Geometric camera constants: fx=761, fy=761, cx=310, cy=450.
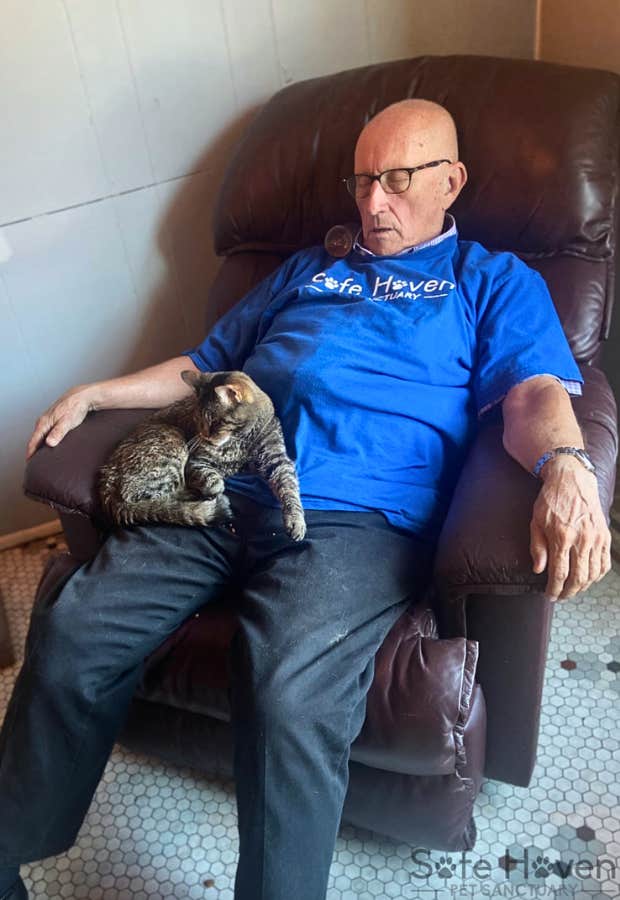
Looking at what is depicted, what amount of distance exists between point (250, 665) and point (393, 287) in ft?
2.47

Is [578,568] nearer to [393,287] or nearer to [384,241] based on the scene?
[393,287]

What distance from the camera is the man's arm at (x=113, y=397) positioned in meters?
1.52

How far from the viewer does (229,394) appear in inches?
51.9

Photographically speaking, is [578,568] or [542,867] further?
[542,867]

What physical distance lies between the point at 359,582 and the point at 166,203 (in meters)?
1.27

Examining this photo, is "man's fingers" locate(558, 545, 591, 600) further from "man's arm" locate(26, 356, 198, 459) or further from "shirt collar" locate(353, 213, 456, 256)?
"man's arm" locate(26, 356, 198, 459)

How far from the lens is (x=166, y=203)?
202cm

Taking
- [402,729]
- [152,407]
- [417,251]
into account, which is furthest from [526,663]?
→ [152,407]

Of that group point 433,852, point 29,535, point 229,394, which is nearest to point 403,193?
point 229,394

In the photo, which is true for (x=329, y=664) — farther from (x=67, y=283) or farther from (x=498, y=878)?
(x=67, y=283)

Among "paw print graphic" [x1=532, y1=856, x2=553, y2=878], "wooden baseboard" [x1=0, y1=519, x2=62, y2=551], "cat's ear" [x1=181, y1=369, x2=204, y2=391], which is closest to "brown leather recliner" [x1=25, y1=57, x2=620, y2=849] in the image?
"paw print graphic" [x1=532, y1=856, x2=553, y2=878]

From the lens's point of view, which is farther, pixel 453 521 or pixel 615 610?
pixel 615 610

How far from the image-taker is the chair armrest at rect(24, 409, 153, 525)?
1.42 metres

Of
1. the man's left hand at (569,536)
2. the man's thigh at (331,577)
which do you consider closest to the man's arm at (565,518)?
the man's left hand at (569,536)
